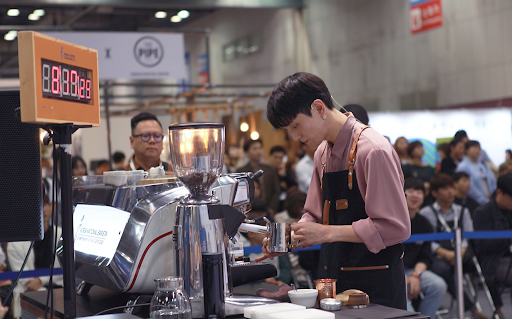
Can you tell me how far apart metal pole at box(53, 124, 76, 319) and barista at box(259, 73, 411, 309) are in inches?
24.8

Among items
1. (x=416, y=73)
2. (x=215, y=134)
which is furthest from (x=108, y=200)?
(x=416, y=73)

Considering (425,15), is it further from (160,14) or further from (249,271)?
(249,271)

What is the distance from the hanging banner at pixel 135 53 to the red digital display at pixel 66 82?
4809 millimetres

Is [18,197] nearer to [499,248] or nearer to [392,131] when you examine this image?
[499,248]

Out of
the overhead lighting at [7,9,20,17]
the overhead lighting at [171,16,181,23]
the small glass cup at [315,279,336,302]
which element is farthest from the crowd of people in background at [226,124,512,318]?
the overhead lighting at [171,16,181,23]

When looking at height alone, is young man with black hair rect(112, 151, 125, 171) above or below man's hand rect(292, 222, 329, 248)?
above

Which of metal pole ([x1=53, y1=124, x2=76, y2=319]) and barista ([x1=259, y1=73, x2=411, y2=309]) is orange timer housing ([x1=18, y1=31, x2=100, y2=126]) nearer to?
metal pole ([x1=53, y1=124, x2=76, y2=319])

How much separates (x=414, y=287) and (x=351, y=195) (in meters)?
2.64

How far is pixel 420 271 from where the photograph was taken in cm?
443

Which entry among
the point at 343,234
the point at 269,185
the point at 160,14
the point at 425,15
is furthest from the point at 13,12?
the point at 343,234

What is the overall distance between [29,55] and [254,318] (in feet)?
2.84

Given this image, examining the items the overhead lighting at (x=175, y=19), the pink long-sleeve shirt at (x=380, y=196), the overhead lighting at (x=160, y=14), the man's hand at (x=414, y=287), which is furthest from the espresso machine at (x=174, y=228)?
the overhead lighting at (x=175, y=19)

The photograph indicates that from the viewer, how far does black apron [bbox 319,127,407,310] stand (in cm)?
192

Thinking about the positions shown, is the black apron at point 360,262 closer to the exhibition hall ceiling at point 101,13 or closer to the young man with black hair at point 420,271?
the young man with black hair at point 420,271
